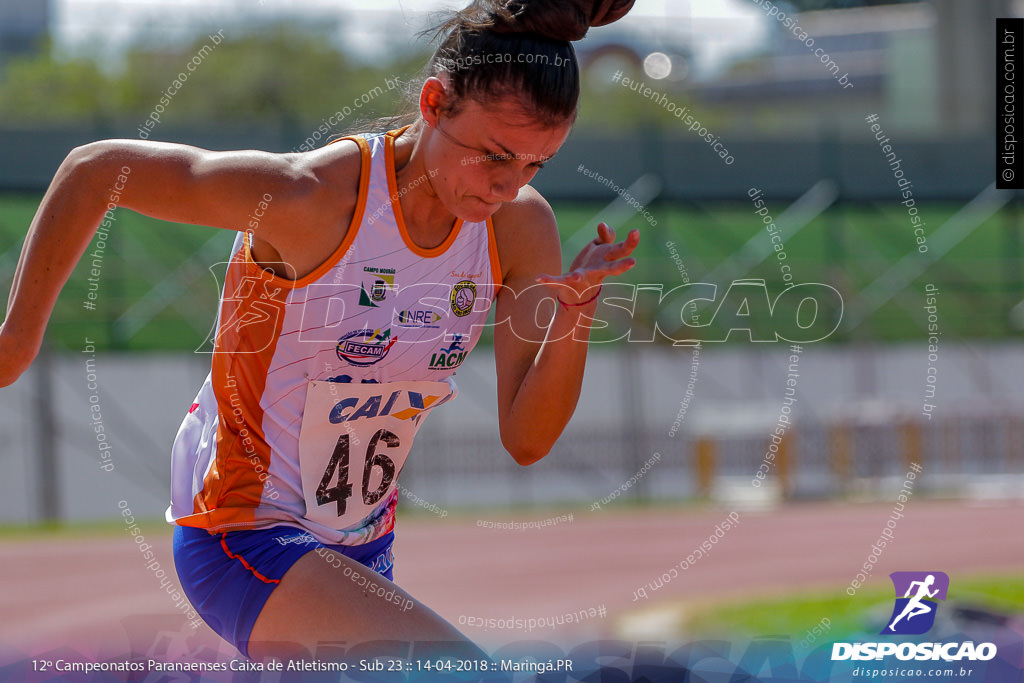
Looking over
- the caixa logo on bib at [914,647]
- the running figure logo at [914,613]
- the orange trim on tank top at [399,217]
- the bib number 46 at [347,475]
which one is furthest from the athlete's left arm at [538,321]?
the running figure logo at [914,613]

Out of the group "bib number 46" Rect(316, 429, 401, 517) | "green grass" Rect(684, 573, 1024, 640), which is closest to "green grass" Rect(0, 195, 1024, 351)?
"green grass" Rect(684, 573, 1024, 640)

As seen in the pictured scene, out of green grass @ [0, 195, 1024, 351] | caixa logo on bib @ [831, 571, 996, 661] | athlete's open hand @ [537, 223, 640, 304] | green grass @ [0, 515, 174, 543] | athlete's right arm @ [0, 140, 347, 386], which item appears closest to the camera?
athlete's right arm @ [0, 140, 347, 386]

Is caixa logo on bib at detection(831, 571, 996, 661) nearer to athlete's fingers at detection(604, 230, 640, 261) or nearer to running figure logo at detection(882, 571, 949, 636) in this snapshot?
running figure logo at detection(882, 571, 949, 636)

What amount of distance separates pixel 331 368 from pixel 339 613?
1.68ft

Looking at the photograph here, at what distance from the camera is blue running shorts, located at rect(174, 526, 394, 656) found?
228 centimetres

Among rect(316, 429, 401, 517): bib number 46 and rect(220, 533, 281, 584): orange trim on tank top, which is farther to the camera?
rect(316, 429, 401, 517): bib number 46

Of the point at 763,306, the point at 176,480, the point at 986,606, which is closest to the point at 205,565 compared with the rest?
the point at 176,480

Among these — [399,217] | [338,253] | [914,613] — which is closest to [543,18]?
[399,217]

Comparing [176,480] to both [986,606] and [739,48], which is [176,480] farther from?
[739,48]

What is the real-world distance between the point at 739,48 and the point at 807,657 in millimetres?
14813

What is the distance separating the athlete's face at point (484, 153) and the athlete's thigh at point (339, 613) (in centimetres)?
78

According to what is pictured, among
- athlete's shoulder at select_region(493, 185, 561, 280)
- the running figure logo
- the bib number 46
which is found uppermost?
athlete's shoulder at select_region(493, 185, 561, 280)

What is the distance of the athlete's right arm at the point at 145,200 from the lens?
212 centimetres

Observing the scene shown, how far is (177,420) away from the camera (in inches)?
500
